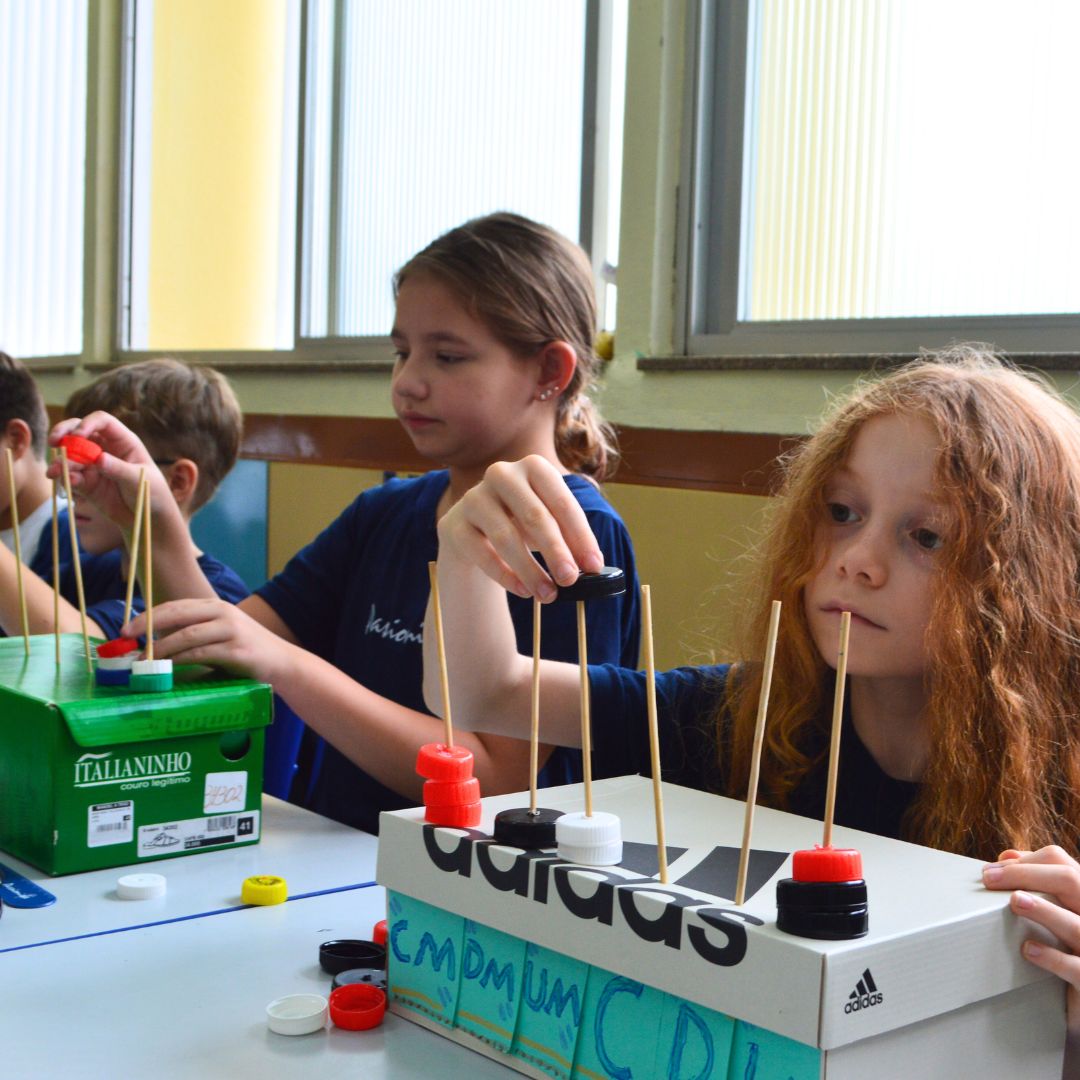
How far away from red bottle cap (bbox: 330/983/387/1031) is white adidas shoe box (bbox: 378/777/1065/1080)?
26 millimetres

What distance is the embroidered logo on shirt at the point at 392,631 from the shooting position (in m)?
1.60

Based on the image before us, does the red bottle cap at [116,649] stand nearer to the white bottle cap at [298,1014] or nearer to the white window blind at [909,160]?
the white bottle cap at [298,1014]

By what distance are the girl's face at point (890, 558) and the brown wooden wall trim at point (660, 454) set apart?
903 millimetres

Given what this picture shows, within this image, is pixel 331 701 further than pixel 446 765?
Yes

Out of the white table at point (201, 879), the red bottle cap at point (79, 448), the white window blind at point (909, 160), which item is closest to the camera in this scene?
the white table at point (201, 879)

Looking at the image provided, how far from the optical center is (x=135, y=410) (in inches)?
84.4

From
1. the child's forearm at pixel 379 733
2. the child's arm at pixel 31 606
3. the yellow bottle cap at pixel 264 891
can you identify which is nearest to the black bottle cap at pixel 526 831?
the yellow bottle cap at pixel 264 891

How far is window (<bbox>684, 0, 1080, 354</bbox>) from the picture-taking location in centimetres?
185

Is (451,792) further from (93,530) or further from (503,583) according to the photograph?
(93,530)

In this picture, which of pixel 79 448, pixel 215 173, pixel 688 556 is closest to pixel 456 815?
pixel 79 448

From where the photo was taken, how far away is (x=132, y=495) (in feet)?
5.37

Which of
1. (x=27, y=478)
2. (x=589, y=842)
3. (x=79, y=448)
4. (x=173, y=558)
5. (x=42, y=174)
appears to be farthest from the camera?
(x=42, y=174)

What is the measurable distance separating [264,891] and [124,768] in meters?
0.19

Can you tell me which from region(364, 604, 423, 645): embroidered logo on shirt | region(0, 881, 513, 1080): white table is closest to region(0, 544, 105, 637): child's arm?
region(364, 604, 423, 645): embroidered logo on shirt
